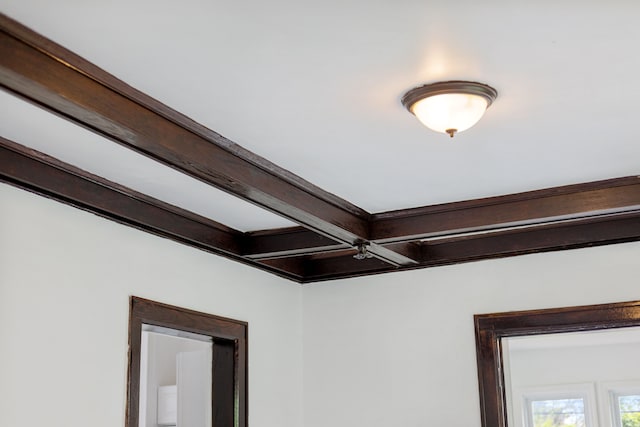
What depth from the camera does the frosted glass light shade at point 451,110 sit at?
285 centimetres

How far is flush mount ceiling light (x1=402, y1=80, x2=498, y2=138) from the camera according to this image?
9.27 feet

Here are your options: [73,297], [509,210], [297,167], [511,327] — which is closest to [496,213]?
[509,210]

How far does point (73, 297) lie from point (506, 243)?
7.73 ft

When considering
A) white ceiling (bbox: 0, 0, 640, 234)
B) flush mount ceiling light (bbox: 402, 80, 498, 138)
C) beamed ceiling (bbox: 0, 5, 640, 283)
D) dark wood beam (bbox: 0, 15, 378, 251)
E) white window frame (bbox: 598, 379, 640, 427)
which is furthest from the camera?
white window frame (bbox: 598, 379, 640, 427)

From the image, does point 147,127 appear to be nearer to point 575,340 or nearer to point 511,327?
point 511,327

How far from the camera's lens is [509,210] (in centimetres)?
409

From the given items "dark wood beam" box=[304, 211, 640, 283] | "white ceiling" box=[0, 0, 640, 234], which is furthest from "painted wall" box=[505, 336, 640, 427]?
"white ceiling" box=[0, 0, 640, 234]

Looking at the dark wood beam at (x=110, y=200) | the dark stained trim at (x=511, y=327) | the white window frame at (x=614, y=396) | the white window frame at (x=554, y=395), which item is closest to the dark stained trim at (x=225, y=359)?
the dark wood beam at (x=110, y=200)

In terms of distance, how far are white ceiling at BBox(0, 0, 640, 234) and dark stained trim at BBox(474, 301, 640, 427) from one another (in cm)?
91

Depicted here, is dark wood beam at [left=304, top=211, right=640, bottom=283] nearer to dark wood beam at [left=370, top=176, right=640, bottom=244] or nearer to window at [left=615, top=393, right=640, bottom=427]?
dark wood beam at [left=370, top=176, right=640, bottom=244]

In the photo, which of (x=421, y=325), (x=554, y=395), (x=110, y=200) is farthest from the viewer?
(x=554, y=395)

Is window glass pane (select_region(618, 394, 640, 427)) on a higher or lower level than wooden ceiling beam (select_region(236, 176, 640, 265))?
lower

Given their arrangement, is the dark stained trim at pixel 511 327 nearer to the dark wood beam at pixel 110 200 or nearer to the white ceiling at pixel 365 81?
the white ceiling at pixel 365 81

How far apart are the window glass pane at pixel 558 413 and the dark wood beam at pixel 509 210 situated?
6.74ft
